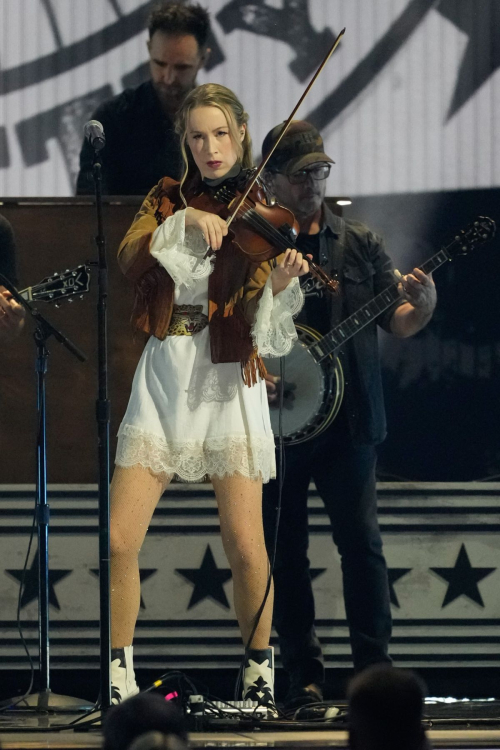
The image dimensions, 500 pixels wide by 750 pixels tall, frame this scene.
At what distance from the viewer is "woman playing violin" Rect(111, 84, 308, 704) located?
142 inches

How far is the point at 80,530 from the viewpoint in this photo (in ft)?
16.2

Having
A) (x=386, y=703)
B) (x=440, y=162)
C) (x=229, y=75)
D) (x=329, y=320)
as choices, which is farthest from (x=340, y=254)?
(x=386, y=703)

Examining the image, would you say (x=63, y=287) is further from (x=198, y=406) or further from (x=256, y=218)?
(x=256, y=218)

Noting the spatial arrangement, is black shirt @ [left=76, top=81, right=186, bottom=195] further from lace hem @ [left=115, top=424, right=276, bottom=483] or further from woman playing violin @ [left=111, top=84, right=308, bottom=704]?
lace hem @ [left=115, top=424, right=276, bottom=483]

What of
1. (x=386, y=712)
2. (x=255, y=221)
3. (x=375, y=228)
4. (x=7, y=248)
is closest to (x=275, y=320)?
(x=255, y=221)

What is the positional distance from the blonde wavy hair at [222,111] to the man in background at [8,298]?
945mm

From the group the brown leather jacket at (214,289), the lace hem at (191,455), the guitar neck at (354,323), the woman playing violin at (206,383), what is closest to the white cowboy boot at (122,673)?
the woman playing violin at (206,383)

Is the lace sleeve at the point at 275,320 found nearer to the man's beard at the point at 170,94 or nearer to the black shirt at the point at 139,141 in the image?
the black shirt at the point at 139,141

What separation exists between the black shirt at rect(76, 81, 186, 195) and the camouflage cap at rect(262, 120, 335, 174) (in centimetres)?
50

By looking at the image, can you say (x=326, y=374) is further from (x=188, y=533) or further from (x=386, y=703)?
(x=386, y=703)

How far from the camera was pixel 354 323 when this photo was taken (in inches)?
181

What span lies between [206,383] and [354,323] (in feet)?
3.58

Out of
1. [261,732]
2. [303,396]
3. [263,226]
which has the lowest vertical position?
[261,732]

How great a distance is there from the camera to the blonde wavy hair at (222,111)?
3682 millimetres
